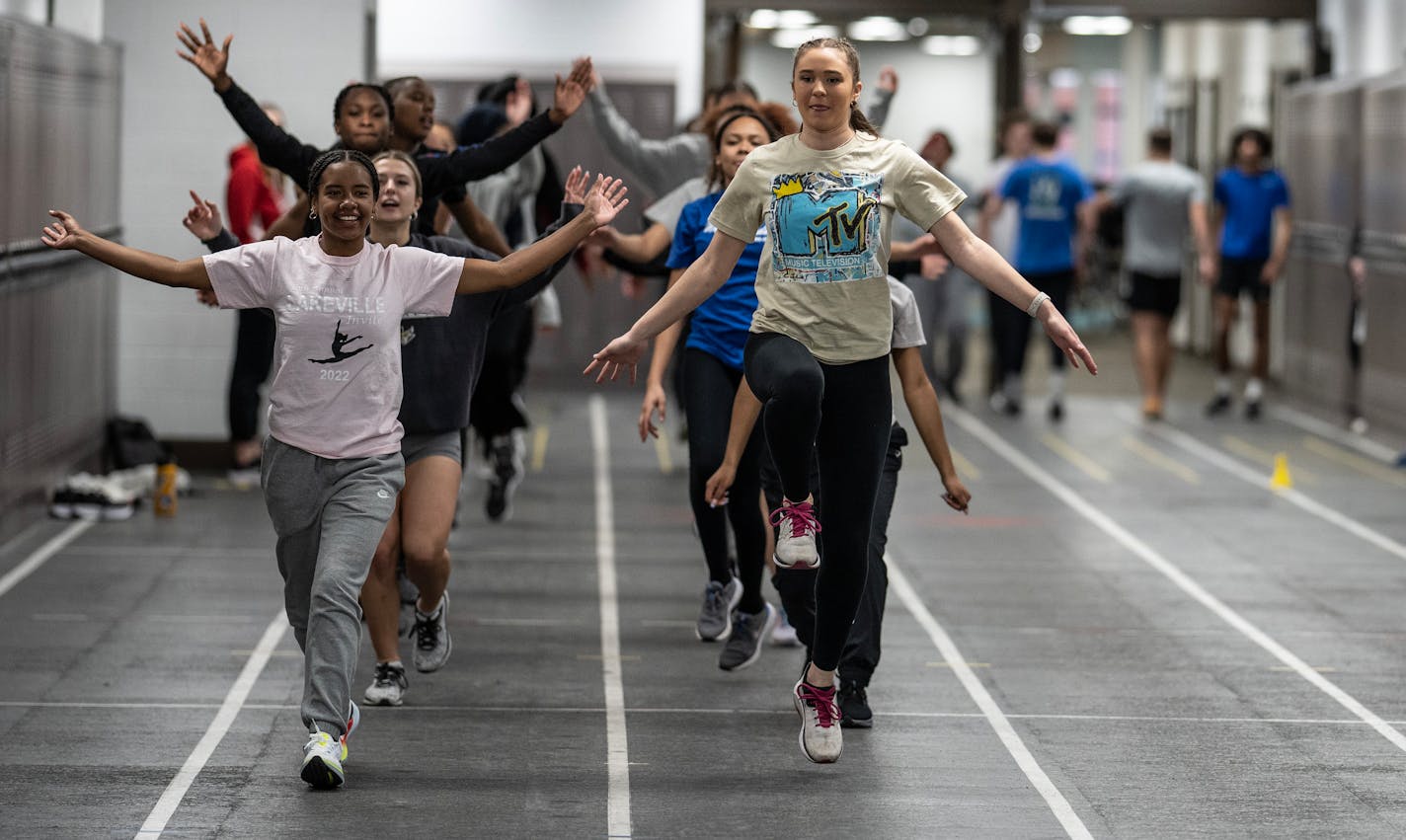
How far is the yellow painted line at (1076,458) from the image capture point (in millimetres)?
13508

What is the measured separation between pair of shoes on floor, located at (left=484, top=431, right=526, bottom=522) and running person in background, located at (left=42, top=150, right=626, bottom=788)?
15.4ft

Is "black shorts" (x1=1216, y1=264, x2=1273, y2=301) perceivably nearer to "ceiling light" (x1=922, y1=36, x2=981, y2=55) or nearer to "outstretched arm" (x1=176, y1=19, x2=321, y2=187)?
"outstretched arm" (x1=176, y1=19, x2=321, y2=187)

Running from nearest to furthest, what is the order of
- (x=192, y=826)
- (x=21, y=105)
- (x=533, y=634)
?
(x=192, y=826) → (x=533, y=634) → (x=21, y=105)

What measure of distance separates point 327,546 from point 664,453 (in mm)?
8277

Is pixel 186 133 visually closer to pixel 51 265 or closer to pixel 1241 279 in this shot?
pixel 51 265

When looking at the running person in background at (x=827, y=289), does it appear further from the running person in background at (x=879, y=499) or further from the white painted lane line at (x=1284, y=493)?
the white painted lane line at (x=1284, y=493)

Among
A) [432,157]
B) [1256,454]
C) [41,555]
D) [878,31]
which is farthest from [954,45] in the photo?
[432,157]

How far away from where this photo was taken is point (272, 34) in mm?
12945

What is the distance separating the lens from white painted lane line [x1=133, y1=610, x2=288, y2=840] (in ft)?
19.1

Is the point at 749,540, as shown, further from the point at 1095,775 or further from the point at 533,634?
the point at 1095,775

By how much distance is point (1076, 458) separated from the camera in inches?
564

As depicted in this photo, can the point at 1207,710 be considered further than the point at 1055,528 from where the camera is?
No

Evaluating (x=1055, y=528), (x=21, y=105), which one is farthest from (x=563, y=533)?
(x=21, y=105)

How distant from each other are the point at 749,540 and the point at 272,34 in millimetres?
6235
